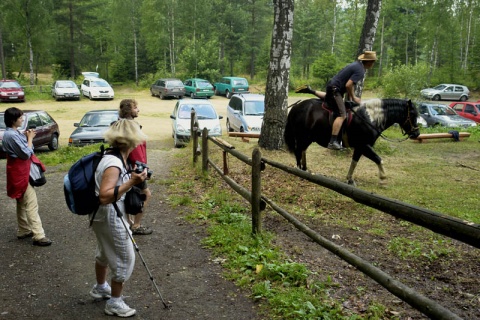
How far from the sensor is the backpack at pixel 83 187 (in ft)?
11.5

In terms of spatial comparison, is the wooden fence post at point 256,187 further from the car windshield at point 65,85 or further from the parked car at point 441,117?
the car windshield at point 65,85

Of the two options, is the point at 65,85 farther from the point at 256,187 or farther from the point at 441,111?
the point at 256,187

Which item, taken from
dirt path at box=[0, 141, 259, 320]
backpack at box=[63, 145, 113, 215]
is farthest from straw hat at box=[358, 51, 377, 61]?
backpack at box=[63, 145, 113, 215]

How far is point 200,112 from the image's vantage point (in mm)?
16938

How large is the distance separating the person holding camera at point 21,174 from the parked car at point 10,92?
30.1m

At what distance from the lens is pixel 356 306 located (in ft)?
12.5

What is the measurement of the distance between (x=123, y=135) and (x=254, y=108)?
14.3m

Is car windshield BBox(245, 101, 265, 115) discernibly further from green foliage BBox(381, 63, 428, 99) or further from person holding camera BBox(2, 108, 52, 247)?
person holding camera BBox(2, 108, 52, 247)

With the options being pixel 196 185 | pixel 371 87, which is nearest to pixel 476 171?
pixel 196 185

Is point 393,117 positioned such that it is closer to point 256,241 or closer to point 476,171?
point 476,171

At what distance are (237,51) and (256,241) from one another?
48.7m

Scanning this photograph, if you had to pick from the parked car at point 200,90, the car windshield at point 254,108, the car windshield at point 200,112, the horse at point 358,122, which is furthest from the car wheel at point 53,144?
the parked car at point 200,90

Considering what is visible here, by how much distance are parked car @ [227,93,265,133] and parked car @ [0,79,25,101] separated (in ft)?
70.8

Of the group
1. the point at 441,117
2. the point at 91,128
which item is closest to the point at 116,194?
the point at 91,128
